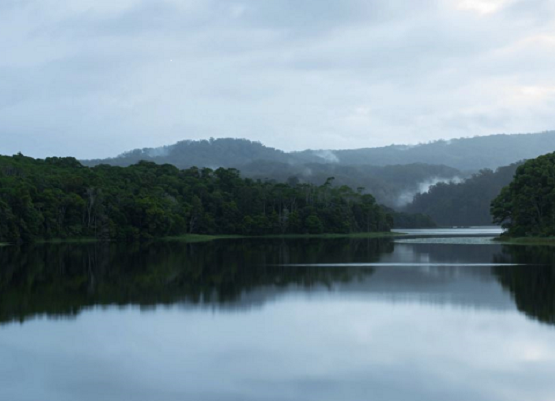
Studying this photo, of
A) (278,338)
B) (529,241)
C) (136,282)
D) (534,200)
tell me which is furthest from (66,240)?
(278,338)

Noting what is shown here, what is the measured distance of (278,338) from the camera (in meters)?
15.4

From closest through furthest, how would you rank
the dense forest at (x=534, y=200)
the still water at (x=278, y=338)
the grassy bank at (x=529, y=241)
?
the still water at (x=278, y=338), the grassy bank at (x=529, y=241), the dense forest at (x=534, y=200)

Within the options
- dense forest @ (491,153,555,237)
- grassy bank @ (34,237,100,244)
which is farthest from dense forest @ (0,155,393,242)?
dense forest @ (491,153,555,237)

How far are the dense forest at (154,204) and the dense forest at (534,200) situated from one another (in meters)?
41.2

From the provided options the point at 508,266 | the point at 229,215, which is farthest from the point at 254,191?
the point at 508,266

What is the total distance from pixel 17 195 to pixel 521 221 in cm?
5291

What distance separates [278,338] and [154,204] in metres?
74.0

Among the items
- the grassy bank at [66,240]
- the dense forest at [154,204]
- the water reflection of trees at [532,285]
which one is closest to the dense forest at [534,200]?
the water reflection of trees at [532,285]

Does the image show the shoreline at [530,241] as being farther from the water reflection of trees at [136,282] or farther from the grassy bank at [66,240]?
the grassy bank at [66,240]

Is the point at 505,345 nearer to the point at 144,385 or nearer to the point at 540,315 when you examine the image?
the point at 540,315

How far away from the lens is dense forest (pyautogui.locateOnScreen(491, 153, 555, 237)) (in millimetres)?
67188

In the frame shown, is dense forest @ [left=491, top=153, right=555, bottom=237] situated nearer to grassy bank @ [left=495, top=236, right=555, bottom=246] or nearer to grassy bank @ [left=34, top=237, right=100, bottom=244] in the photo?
grassy bank @ [left=495, top=236, right=555, bottom=246]

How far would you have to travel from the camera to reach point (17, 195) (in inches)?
2879

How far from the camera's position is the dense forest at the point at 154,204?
77375 mm
